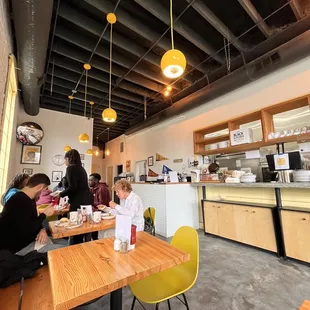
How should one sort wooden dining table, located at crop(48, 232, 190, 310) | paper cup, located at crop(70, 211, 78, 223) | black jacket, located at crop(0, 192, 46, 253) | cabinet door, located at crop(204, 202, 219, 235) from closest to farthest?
wooden dining table, located at crop(48, 232, 190, 310) → black jacket, located at crop(0, 192, 46, 253) → paper cup, located at crop(70, 211, 78, 223) → cabinet door, located at crop(204, 202, 219, 235)

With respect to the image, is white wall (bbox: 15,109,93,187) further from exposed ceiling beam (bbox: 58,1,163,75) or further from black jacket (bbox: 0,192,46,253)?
black jacket (bbox: 0,192,46,253)

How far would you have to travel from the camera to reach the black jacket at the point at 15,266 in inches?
50.6

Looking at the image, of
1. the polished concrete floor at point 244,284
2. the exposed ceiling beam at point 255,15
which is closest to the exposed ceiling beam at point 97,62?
the exposed ceiling beam at point 255,15

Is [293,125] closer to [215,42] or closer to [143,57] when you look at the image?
[215,42]

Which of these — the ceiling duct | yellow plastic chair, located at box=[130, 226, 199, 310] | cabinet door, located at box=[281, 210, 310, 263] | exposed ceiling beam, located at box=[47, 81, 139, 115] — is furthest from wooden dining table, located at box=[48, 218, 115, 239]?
exposed ceiling beam, located at box=[47, 81, 139, 115]

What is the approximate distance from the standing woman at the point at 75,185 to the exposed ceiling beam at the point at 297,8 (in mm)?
3857

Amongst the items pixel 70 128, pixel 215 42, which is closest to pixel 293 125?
pixel 215 42

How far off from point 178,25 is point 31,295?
369 cm

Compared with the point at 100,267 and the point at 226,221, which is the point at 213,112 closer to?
the point at 226,221

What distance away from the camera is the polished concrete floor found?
1.80 m

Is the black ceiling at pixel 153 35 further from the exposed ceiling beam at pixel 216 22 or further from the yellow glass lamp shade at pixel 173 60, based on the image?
the yellow glass lamp shade at pixel 173 60

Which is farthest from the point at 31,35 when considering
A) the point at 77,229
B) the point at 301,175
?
the point at 301,175

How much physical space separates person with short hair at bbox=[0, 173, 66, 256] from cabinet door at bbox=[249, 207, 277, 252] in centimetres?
309

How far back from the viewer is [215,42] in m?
3.58
